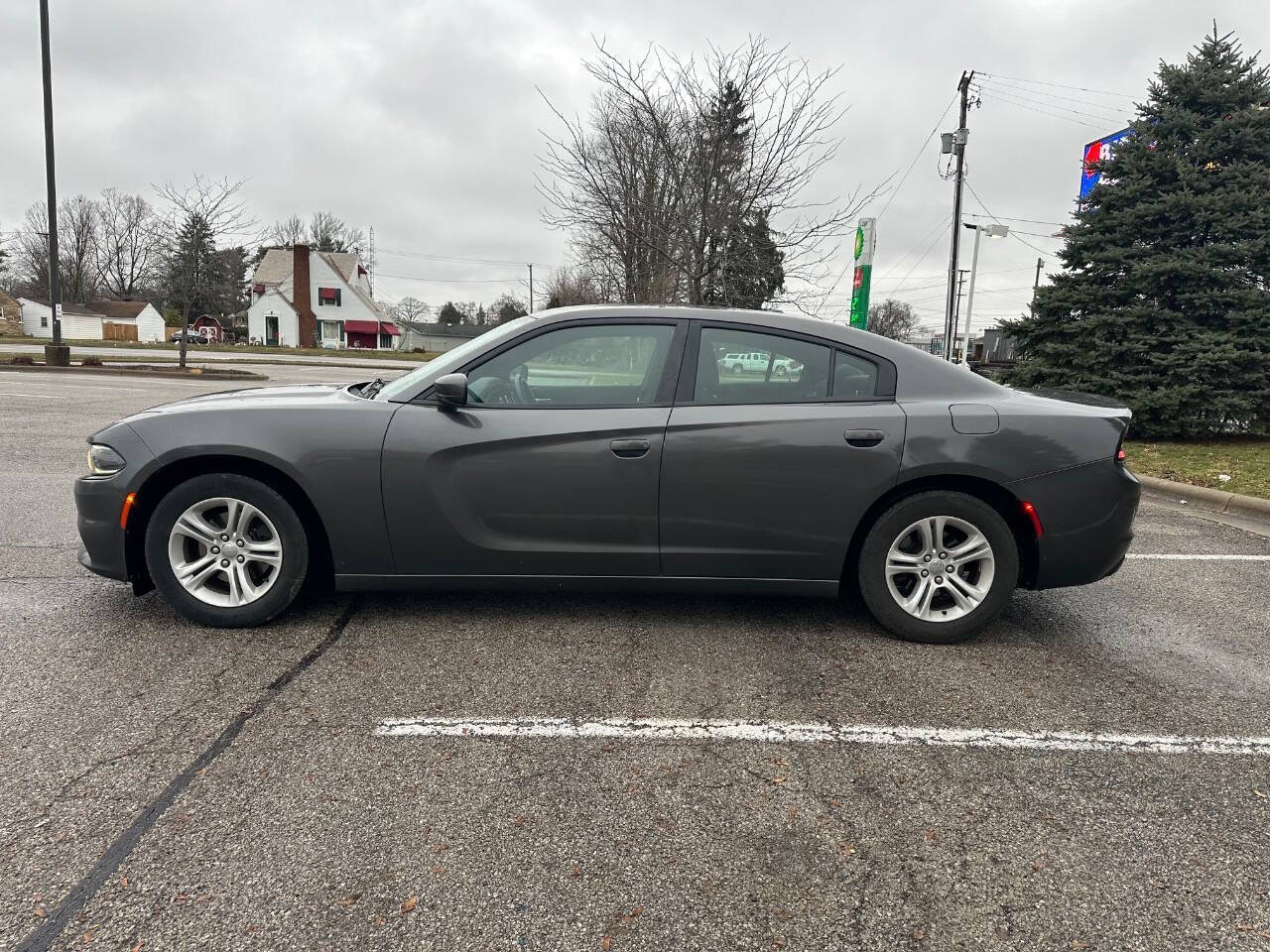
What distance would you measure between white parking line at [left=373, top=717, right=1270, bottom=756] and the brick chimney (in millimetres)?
66073

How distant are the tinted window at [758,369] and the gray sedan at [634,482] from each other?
1cm

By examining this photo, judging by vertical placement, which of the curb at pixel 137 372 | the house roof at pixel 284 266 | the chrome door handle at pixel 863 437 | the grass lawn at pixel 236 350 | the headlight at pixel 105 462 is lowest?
the headlight at pixel 105 462

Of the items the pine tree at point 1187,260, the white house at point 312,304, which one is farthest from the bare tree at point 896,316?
the pine tree at point 1187,260

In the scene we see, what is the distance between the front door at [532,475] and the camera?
3.63 m

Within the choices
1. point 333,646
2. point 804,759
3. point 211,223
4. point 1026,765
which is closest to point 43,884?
point 333,646

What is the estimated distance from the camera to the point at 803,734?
9.54 ft

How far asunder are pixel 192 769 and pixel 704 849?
165 cm

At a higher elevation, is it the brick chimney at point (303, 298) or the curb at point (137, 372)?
the brick chimney at point (303, 298)

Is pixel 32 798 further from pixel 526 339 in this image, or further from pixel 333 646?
pixel 526 339

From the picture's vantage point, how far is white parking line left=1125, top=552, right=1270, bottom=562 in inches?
223

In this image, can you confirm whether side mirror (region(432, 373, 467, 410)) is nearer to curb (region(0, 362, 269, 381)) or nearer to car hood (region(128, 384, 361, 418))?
car hood (region(128, 384, 361, 418))

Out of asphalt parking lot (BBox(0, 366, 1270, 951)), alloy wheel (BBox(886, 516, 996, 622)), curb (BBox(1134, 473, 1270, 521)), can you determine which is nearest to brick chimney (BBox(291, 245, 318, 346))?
curb (BBox(1134, 473, 1270, 521))

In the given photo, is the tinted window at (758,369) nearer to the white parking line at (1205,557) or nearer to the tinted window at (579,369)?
the tinted window at (579,369)

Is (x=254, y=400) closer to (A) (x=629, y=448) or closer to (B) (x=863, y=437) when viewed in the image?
(A) (x=629, y=448)
